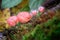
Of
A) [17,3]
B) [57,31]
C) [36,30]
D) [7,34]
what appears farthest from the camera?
[17,3]

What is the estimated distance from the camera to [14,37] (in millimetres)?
1723

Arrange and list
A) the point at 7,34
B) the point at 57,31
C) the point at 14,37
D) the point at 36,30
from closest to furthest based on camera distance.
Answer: the point at 57,31 < the point at 36,30 < the point at 14,37 < the point at 7,34

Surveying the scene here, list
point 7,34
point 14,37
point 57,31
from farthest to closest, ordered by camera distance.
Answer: point 7,34 → point 14,37 → point 57,31

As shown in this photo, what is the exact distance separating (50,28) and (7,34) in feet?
2.25

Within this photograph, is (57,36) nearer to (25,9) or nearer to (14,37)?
(14,37)

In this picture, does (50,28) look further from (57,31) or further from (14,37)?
(14,37)

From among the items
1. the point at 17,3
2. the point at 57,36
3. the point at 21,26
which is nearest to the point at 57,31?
the point at 57,36

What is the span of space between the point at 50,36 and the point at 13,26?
2.38 ft

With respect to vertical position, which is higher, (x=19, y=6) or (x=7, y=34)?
(x=19, y=6)

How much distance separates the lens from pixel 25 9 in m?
2.22

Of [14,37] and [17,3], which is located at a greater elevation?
[17,3]

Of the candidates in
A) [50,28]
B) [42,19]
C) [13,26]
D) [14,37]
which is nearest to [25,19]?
[13,26]

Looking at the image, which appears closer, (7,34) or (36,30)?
(36,30)

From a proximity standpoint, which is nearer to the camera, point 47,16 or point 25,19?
point 47,16
